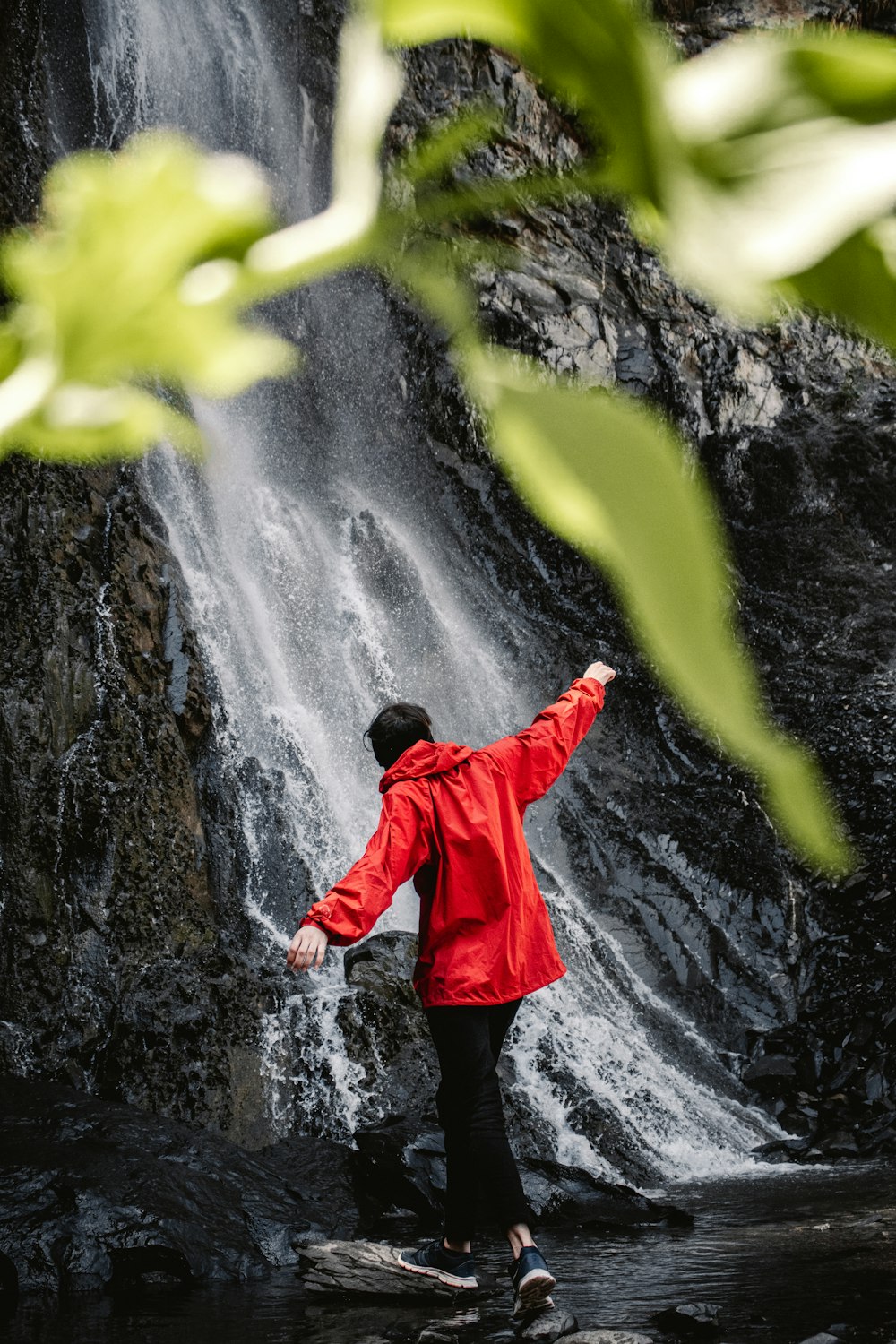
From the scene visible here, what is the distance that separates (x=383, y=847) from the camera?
10.6 ft

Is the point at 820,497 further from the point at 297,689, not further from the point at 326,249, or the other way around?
the point at 326,249

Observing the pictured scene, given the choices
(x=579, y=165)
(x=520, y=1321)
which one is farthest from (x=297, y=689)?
(x=579, y=165)

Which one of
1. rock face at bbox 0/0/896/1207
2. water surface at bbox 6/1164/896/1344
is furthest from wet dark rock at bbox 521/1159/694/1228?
water surface at bbox 6/1164/896/1344

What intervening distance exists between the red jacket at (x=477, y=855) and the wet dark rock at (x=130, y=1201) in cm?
203

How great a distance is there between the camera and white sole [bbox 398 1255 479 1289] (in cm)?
362

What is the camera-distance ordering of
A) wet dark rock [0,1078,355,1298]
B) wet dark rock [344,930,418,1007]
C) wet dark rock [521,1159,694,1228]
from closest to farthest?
wet dark rock [0,1078,355,1298], wet dark rock [521,1159,694,1228], wet dark rock [344,930,418,1007]

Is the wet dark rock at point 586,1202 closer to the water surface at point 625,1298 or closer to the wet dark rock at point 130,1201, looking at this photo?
the water surface at point 625,1298

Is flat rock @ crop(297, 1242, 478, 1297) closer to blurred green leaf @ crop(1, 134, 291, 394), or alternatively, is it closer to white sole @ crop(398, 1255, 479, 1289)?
white sole @ crop(398, 1255, 479, 1289)

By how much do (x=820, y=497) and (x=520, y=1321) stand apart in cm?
1400

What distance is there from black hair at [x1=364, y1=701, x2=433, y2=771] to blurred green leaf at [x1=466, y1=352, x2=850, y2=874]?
3.34 metres

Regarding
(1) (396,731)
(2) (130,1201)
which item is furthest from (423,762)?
(2) (130,1201)

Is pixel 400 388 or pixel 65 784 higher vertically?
pixel 400 388

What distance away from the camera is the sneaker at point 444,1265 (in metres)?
3.63

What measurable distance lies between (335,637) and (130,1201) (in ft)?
28.9
